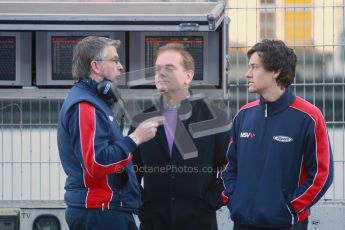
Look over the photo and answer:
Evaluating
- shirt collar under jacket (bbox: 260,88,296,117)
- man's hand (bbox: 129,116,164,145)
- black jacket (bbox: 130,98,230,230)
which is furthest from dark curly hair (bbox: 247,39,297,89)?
man's hand (bbox: 129,116,164,145)

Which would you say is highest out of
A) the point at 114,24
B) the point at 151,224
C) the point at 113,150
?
the point at 114,24

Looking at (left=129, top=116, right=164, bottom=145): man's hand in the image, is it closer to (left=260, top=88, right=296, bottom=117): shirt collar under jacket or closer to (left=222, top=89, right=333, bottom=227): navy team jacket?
Result: (left=222, top=89, right=333, bottom=227): navy team jacket

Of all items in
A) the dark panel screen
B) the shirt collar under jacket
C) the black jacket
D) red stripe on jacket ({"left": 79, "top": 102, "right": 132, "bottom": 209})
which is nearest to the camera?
red stripe on jacket ({"left": 79, "top": 102, "right": 132, "bottom": 209})

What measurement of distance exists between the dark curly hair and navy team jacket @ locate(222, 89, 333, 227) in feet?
0.33

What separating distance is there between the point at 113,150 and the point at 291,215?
3.47 ft

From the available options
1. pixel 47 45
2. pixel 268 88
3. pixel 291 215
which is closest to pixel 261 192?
pixel 291 215

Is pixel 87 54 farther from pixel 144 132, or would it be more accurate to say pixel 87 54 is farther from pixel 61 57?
pixel 61 57

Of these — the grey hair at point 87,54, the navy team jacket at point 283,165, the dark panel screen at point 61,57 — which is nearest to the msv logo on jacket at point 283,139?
the navy team jacket at point 283,165

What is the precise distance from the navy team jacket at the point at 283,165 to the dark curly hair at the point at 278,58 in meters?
0.10

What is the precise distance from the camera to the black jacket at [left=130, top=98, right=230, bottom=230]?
5387 mm

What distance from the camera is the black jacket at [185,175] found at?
5.39m

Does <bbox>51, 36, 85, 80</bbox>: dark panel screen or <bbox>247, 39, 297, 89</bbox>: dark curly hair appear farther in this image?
<bbox>51, 36, 85, 80</bbox>: dark panel screen

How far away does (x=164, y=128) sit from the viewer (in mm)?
5430

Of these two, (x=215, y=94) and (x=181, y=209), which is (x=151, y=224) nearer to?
(x=181, y=209)
